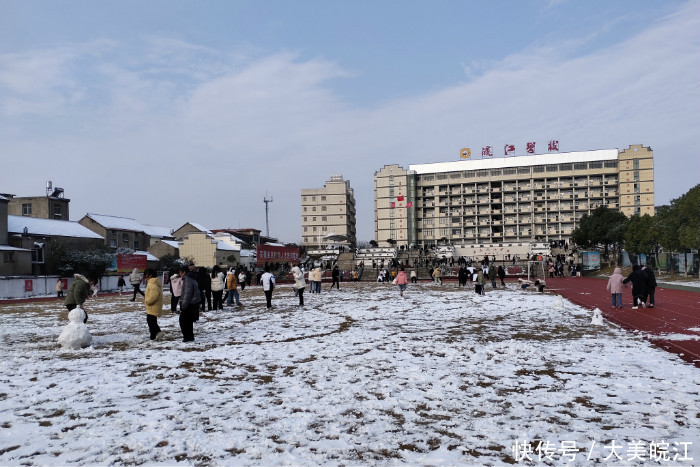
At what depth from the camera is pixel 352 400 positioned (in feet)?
20.8

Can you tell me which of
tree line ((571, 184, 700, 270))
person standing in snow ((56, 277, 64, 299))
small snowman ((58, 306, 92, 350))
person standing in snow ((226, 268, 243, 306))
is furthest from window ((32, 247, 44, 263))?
tree line ((571, 184, 700, 270))

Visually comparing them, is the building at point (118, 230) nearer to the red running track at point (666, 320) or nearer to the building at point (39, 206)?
the building at point (39, 206)

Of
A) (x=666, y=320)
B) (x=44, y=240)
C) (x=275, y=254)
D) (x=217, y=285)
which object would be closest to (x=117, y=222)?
(x=44, y=240)

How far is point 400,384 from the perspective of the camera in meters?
7.17

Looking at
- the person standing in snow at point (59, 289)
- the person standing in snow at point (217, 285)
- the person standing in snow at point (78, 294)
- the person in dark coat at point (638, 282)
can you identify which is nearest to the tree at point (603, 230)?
the person in dark coat at point (638, 282)

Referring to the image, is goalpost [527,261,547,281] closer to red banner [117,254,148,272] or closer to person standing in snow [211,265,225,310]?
red banner [117,254,148,272]

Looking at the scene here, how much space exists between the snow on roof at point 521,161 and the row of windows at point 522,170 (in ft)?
1.79

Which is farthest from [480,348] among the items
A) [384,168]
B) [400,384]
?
[384,168]

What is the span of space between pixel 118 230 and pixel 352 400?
57.4 metres

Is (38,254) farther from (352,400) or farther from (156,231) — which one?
(352,400)

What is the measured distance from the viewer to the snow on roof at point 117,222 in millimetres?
56031

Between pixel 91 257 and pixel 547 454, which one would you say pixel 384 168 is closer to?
pixel 91 257

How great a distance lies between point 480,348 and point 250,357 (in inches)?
173

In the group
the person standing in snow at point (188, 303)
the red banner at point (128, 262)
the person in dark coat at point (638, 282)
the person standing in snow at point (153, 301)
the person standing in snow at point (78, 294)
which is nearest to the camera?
the person standing in snow at point (153, 301)
